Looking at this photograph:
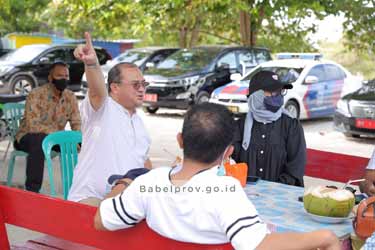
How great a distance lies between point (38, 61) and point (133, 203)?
1472cm

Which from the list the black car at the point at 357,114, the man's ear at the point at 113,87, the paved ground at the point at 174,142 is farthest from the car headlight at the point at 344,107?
the man's ear at the point at 113,87

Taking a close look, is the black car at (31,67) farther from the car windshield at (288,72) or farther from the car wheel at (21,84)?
the car windshield at (288,72)

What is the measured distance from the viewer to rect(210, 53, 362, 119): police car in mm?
12344

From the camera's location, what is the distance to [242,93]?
40.0 ft

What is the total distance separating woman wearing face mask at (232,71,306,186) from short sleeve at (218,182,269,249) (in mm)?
1888

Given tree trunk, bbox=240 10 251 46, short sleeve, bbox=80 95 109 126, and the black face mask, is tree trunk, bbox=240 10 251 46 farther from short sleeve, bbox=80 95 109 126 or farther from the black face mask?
short sleeve, bbox=80 95 109 126

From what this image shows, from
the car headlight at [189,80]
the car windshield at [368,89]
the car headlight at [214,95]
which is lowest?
the car headlight at [214,95]

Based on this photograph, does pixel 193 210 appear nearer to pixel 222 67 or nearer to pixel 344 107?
pixel 344 107

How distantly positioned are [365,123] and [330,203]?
791cm

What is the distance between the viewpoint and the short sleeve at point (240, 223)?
1951 mm

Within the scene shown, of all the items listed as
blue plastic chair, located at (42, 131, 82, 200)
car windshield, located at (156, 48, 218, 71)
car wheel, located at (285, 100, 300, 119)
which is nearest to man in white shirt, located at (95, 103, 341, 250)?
blue plastic chair, located at (42, 131, 82, 200)

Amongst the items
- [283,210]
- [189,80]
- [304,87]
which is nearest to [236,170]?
[283,210]

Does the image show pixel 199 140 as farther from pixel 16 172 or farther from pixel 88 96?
pixel 16 172

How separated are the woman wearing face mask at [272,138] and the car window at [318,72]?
30.1 ft
